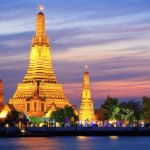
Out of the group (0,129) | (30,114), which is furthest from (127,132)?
(30,114)

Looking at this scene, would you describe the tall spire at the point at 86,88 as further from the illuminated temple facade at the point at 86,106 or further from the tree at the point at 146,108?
the tree at the point at 146,108

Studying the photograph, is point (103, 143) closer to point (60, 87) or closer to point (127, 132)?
point (127, 132)

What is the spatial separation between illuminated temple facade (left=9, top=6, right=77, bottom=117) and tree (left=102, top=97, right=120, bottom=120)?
19446 mm

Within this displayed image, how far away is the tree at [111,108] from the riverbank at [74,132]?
10694mm

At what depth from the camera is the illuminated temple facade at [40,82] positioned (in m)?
177

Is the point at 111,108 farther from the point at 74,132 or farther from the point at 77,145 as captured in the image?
the point at 77,145

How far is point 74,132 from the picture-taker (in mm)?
145375

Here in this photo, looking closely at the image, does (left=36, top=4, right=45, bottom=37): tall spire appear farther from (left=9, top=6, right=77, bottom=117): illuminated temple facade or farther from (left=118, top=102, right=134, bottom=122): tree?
(left=118, top=102, right=134, bottom=122): tree

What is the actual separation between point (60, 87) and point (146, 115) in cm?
4191

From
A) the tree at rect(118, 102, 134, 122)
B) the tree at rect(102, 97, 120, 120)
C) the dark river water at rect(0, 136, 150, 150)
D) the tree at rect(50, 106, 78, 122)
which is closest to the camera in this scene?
the dark river water at rect(0, 136, 150, 150)

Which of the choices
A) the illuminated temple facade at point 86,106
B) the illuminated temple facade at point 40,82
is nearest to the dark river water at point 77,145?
the illuminated temple facade at point 40,82

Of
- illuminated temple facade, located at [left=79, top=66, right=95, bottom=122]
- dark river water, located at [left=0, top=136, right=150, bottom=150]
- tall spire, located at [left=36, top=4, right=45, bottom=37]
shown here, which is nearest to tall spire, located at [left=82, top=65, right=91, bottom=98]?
illuminated temple facade, located at [left=79, top=66, right=95, bottom=122]

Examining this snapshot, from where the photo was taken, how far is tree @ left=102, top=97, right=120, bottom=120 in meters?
156

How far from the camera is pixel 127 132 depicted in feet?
470
